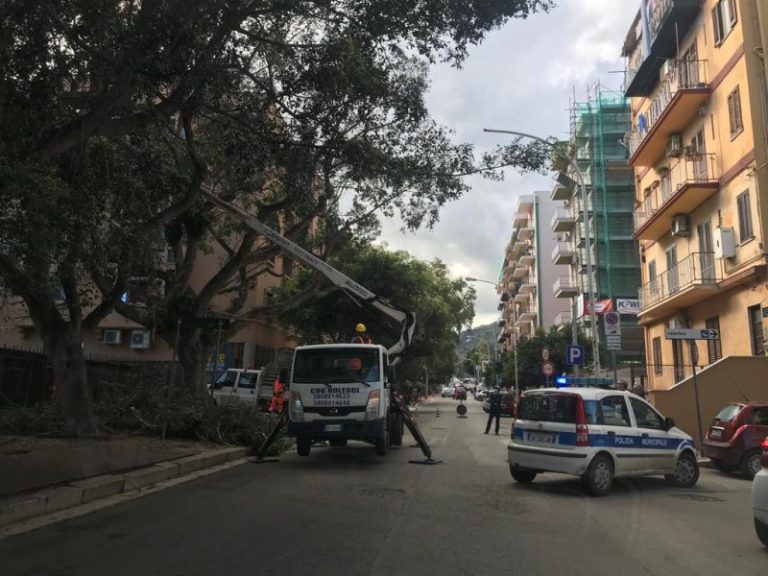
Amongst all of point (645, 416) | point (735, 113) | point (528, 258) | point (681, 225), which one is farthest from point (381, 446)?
point (528, 258)

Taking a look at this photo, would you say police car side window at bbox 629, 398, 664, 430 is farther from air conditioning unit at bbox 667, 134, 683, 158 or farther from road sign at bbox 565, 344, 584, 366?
air conditioning unit at bbox 667, 134, 683, 158

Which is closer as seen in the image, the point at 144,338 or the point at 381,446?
the point at 381,446

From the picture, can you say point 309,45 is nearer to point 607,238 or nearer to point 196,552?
point 196,552

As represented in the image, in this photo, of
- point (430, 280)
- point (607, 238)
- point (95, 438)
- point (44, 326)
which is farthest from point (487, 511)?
point (607, 238)

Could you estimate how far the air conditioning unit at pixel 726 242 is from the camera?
20.1 metres

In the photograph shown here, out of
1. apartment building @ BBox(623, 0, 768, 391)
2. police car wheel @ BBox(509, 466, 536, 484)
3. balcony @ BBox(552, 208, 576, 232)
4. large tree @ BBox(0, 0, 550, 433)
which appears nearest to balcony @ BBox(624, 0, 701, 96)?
apartment building @ BBox(623, 0, 768, 391)

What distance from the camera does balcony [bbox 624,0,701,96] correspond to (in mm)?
22891

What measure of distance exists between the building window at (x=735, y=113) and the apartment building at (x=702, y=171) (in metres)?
0.06

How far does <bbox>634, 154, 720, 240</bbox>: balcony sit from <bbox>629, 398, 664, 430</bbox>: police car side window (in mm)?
12985

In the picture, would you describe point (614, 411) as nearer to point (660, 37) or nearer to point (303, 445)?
point (303, 445)

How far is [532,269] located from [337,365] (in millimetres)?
65531

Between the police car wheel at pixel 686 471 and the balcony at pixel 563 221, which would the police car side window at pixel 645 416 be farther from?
the balcony at pixel 563 221

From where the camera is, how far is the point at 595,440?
33.3ft

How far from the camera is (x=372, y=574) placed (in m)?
5.61
